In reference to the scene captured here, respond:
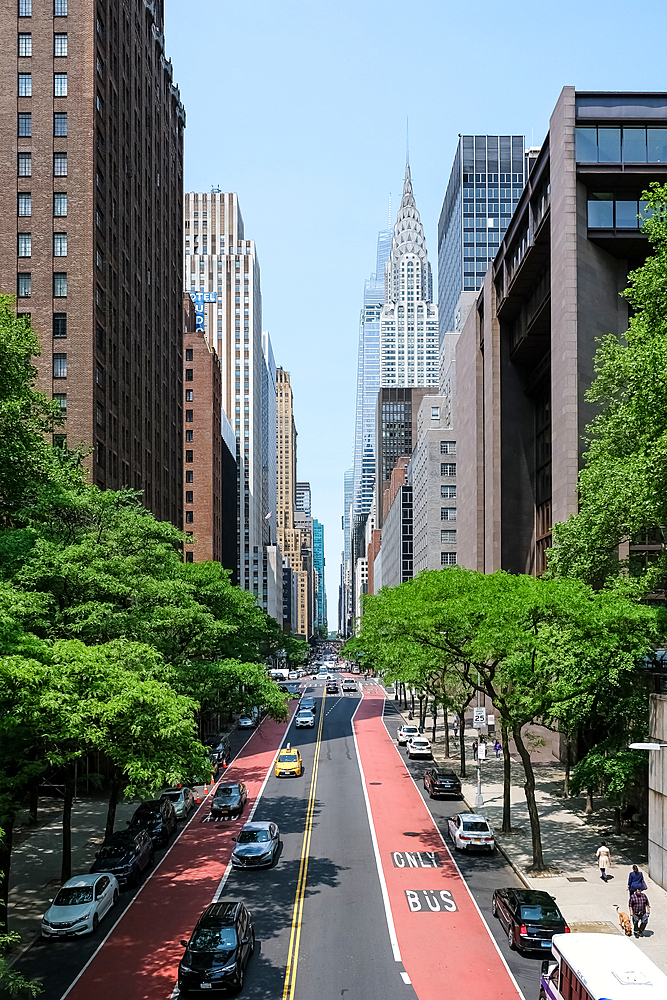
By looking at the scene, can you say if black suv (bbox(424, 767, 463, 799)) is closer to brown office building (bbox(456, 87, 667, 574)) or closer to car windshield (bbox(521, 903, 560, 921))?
brown office building (bbox(456, 87, 667, 574))

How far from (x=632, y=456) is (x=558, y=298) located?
2183 cm

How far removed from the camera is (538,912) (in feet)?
73.7

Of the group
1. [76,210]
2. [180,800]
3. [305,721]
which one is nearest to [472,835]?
[180,800]

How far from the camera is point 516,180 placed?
176 metres

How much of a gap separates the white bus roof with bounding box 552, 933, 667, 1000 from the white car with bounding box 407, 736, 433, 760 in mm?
39245

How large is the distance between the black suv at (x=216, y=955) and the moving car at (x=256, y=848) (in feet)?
27.3

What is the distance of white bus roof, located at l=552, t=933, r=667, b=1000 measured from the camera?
14.9m

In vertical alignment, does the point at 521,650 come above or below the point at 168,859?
above

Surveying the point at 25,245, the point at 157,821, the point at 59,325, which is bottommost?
the point at 157,821

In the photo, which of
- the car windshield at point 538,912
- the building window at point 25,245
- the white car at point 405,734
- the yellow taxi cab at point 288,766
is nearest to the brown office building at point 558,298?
the white car at point 405,734

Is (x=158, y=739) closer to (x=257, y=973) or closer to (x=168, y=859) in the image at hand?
(x=257, y=973)

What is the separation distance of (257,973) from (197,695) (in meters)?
14.5

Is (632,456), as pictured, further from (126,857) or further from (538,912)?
(126,857)

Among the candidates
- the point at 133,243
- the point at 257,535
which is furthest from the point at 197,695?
the point at 257,535
